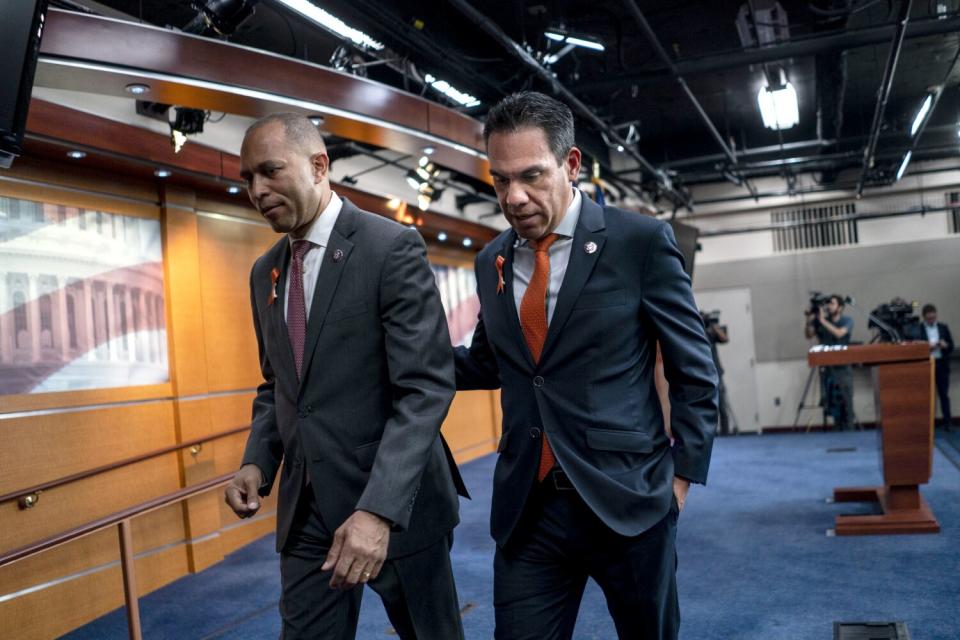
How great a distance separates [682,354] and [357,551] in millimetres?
750

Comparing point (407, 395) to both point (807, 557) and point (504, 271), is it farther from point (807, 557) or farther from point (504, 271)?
point (807, 557)

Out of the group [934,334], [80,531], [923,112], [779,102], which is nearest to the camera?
[80,531]

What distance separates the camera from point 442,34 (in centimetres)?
644

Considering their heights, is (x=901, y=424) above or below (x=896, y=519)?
above

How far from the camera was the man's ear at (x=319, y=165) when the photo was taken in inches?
71.6

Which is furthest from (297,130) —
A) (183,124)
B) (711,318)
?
(711,318)

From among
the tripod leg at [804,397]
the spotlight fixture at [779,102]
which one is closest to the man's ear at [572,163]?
the spotlight fixture at [779,102]

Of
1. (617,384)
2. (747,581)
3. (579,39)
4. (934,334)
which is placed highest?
(579,39)

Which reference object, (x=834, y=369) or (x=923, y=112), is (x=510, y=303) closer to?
(x=923, y=112)

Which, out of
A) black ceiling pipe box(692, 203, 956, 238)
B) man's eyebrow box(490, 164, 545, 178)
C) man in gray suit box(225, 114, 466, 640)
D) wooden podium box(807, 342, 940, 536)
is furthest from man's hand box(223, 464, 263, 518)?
black ceiling pipe box(692, 203, 956, 238)

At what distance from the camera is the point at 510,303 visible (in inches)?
74.0

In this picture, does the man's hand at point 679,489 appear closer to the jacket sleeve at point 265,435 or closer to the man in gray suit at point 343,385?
the man in gray suit at point 343,385

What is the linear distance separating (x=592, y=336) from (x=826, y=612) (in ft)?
9.06

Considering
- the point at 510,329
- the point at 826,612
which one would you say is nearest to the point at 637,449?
the point at 510,329
